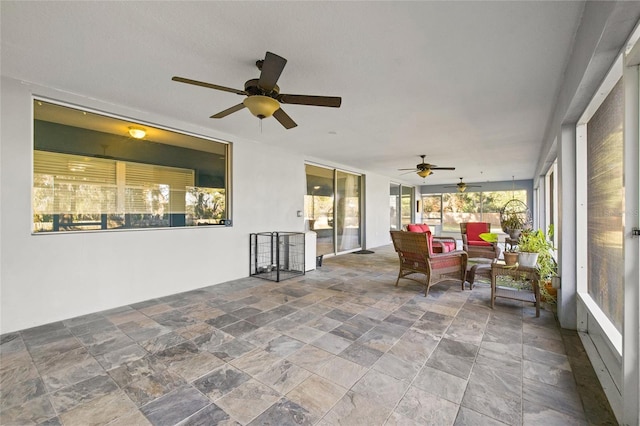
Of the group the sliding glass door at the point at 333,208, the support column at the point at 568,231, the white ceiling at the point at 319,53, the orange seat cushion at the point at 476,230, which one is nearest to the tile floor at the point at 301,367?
the support column at the point at 568,231

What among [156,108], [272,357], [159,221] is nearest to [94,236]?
[159,221]

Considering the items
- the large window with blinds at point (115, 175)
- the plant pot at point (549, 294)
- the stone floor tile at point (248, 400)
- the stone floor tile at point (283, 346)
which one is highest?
the large window with blinds at point (115, 175)

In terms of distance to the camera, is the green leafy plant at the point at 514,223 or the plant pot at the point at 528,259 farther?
the green leafy plant at the point at 514,223

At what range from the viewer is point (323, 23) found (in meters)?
1.91

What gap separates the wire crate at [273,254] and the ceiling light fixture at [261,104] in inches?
113

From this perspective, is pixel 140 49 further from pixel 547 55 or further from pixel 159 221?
pixel 547 55

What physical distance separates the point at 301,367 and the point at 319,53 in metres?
2.51

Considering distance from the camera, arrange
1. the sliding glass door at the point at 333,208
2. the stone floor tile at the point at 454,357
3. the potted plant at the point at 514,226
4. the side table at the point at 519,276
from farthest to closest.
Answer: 1. the sliding glass door at the point at 333,208
2. the potted plant at the point at 514,226
3. the side table at the point at 519,276
4. the stone floor tile at the point at 454,357

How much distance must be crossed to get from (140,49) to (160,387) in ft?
8.45

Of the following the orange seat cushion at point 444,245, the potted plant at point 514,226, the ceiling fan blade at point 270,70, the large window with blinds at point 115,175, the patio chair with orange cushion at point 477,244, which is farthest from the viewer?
the patio chair with orange cushion at point 477,244

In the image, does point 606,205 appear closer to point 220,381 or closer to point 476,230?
point 220,381

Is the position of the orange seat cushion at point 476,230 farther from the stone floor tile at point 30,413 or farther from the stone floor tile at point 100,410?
the stone floor tile at point 30,413

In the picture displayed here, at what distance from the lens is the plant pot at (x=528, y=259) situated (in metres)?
3.13

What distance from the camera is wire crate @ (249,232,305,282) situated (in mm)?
5020
